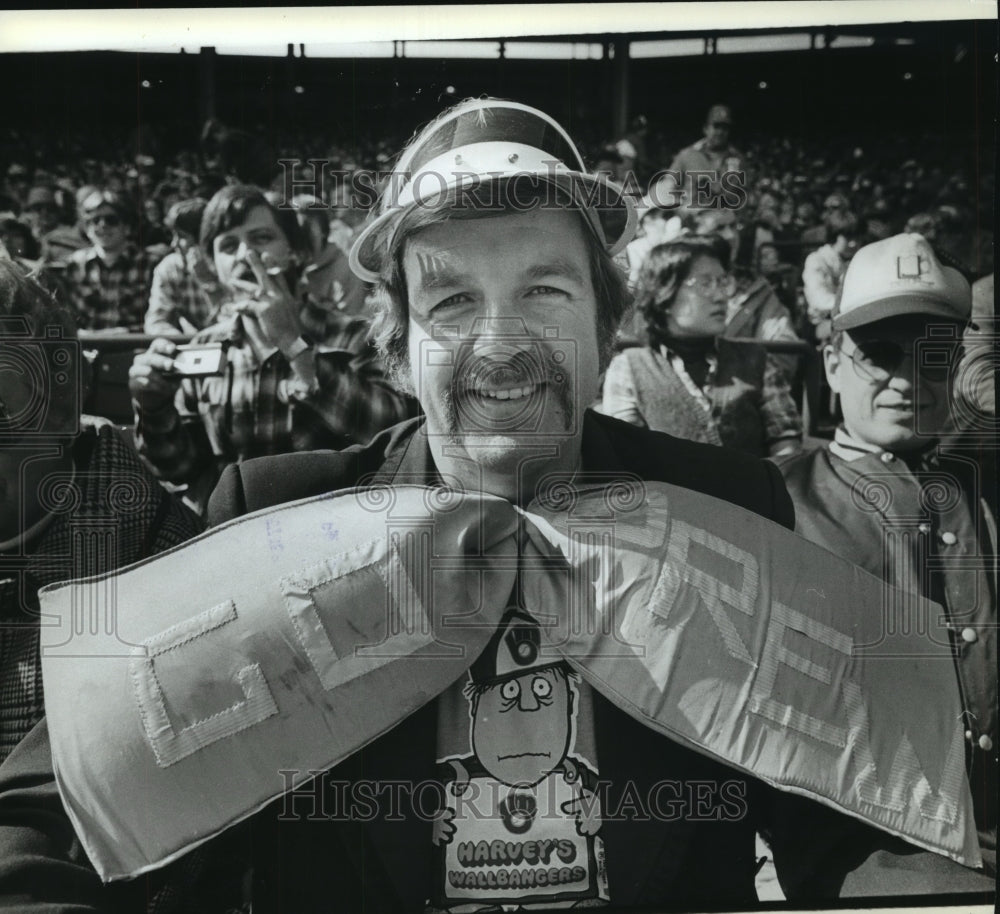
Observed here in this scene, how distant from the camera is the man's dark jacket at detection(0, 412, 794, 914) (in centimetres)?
310

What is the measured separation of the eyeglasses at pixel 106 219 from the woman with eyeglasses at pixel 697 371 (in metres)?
1.53

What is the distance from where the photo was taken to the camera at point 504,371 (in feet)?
10.2

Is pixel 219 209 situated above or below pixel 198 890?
above

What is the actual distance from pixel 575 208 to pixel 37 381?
5.50 ft

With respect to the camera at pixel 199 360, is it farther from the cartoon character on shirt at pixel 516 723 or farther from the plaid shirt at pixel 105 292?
the cartoon character on shirt at pixel 516 723

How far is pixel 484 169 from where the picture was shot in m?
3.08

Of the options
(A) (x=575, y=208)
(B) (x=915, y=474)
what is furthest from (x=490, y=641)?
(B) (x=915, y=474)

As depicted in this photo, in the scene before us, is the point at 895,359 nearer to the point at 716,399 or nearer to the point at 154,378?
the point at 716,399

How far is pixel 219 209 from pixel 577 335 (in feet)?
3.70

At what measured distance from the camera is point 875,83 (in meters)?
3.30

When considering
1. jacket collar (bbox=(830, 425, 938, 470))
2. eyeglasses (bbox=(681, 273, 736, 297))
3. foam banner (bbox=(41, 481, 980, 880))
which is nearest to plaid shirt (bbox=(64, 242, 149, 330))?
foam banner (bbox=(41, 481, 980, 880))

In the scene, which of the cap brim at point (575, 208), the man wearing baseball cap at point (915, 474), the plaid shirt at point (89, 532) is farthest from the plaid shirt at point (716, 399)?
the plaid shirt at point (89, 532)

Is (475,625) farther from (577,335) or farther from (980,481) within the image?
(980,481)

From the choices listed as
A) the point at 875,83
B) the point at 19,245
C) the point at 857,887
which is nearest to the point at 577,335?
the point at 875,83
